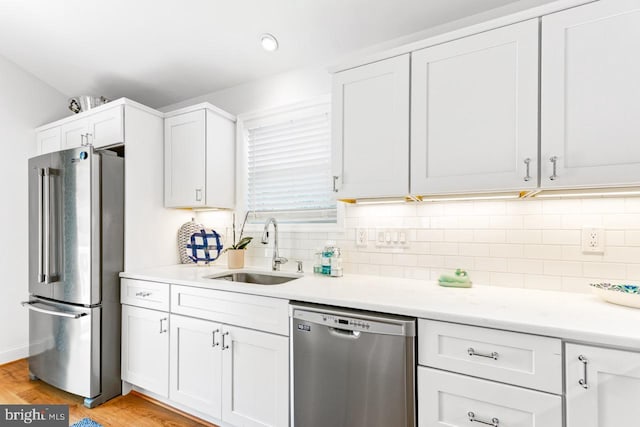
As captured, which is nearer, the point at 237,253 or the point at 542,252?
the point at 542,252

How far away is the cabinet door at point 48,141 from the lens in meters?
2.85

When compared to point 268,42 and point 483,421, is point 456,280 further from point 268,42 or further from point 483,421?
point 268,42

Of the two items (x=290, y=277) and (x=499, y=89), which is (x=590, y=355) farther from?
(x=290, y=277)

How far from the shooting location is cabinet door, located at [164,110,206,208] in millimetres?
2439

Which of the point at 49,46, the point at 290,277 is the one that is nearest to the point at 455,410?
the point at 290,277

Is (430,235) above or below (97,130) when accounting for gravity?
below

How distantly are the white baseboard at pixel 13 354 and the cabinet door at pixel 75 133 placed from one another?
6.34 feet

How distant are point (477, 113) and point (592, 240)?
845 millimetres

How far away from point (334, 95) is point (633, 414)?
185 centimetres

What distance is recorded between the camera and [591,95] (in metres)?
1.31

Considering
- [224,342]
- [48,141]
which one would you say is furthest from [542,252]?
[48,141]

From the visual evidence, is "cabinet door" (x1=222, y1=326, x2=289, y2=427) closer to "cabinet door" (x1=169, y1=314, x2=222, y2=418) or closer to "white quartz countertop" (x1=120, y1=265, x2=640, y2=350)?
"cabinet door" (x1=169, y1=314, x2=222, y2=418)

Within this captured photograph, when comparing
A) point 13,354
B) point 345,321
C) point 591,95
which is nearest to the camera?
point 591,95

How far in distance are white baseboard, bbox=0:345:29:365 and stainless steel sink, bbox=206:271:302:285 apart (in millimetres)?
2344
